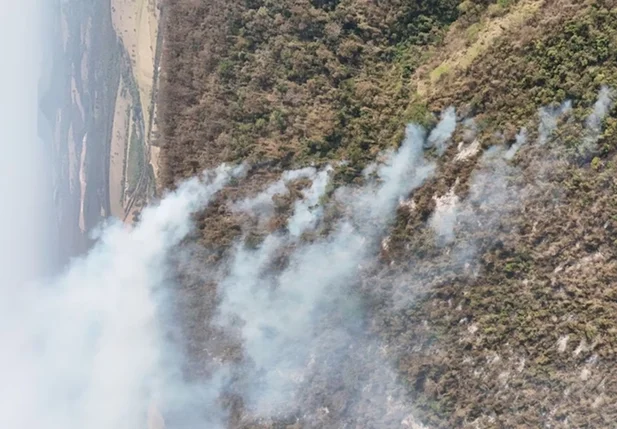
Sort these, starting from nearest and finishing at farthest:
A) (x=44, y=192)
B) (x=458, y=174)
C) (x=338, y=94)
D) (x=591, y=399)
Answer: (x=591, y=399), (x=458, y=174), (x=338, y=94), (x=44, y=192)

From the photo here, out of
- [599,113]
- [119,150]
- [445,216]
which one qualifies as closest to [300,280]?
[445,216]

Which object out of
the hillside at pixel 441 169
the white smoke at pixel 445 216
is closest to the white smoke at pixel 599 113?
the hillside at pixel 441 169

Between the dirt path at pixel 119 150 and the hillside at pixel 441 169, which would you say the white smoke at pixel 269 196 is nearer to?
the hillside at pixel 441 169

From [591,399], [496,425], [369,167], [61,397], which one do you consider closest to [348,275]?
[369,167]

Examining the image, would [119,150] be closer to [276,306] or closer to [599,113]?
[276,306]

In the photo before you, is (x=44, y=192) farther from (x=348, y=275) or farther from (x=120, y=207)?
(x=348, y=275)

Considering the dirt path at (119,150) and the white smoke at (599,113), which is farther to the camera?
the dirt path at (119,150)
